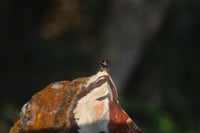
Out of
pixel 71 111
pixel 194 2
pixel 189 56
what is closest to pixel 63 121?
pixel 71 111

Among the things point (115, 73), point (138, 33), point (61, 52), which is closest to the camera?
point (138, 33)

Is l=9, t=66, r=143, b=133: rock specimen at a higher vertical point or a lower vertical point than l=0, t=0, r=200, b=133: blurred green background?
lower

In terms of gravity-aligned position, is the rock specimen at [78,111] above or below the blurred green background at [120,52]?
below

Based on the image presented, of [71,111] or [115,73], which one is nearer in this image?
[71,111]

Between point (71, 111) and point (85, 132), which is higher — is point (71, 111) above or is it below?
above

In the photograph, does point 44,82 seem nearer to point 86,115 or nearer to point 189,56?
point 189,56
